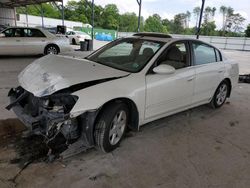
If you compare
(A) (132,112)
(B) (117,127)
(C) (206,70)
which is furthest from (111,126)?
(C) (206,70)

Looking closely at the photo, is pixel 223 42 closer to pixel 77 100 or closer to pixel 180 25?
pixel 77 100

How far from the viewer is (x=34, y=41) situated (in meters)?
10.4

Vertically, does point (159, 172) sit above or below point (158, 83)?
below

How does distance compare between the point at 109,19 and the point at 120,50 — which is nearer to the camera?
the point at 120,50

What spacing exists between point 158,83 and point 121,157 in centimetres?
112

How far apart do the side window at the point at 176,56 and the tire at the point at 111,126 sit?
1.00 meters

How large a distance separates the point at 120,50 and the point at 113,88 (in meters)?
1.46

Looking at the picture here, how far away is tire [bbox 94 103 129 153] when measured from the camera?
112 inches

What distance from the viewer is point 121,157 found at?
302 cm

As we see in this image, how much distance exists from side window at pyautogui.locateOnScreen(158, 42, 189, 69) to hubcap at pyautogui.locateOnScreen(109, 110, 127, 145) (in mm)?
1003

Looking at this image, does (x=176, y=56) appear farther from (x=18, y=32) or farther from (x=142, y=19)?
(x=142, y=19)

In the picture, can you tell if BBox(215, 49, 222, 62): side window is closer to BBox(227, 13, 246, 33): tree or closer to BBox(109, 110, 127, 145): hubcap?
BBox(109, 110, 127, 145): hubcap

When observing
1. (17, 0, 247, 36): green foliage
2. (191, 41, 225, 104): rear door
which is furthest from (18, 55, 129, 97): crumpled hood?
(17, 0, 247, 36): green foliage

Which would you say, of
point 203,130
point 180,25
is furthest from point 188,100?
point 180,25
